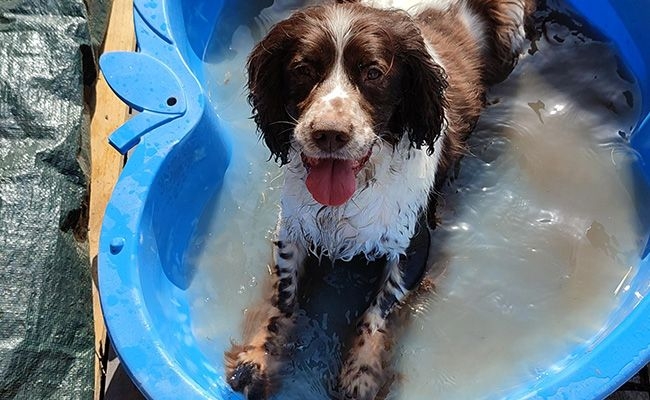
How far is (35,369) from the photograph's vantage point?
9.19ft

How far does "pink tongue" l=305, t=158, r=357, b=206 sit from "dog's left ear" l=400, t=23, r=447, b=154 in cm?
32

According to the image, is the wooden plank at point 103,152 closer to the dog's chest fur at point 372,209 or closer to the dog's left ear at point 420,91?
the dog's chest fur at point 372,209

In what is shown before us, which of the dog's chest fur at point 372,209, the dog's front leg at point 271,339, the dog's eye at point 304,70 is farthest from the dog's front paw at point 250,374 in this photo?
the dog's eye at point 304,70

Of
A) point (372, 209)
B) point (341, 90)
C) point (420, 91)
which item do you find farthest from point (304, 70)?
point (372, 209)

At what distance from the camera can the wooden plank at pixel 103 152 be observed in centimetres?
326

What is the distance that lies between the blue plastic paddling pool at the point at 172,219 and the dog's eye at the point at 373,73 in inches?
46.8

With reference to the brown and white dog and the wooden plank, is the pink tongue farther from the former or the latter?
the wooden plank

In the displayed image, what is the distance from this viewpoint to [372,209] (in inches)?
112

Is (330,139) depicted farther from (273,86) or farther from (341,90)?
(273,86)

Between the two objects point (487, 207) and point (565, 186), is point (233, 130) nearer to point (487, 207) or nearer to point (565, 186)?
point (487, 207)

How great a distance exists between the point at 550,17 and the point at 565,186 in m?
1.26

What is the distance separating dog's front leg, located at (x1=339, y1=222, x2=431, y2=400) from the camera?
289 centimetres

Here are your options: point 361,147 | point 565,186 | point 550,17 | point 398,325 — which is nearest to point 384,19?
point 361,147

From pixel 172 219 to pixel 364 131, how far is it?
57.0 inches
